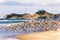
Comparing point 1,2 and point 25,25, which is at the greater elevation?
point 1,2

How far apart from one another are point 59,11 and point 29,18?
29 cm

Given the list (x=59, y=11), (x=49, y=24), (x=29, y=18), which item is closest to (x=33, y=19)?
(x=29, y=18)

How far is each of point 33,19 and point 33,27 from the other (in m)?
0.08

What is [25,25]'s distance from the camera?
45.0 inches

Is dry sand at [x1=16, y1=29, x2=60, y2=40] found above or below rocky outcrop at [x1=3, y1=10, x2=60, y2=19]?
below

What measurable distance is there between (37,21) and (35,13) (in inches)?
3.1

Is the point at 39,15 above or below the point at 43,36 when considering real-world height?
above

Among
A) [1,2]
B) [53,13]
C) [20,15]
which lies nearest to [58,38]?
[53,13]

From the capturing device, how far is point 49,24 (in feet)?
3.77

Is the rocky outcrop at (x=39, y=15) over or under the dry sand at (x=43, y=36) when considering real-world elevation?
over

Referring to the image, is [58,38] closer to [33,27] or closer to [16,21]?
[33,27]

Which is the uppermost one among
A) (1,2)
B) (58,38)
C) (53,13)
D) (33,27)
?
(1,2)

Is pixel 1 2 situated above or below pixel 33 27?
above

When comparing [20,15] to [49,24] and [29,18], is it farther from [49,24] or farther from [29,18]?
[49,24]
